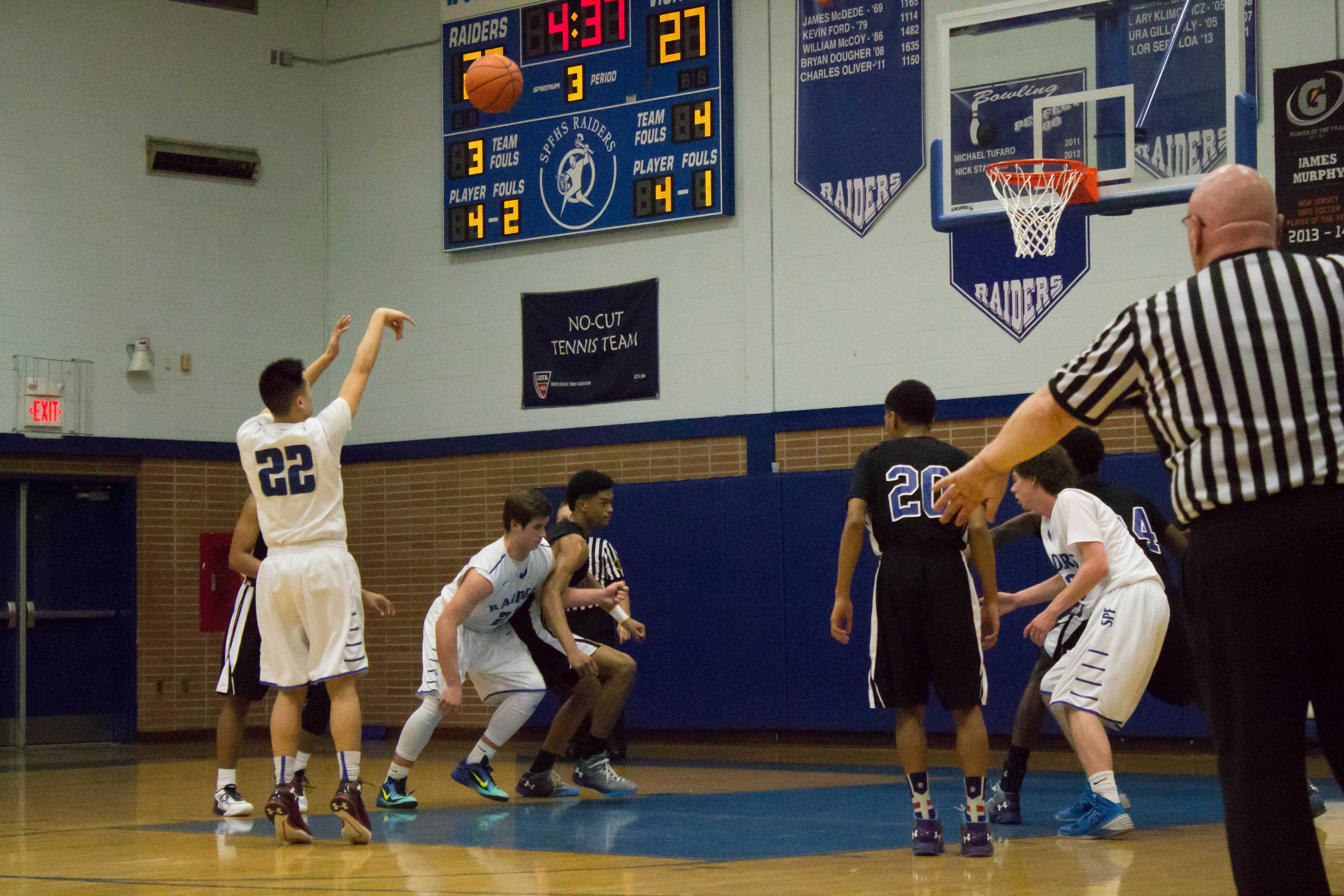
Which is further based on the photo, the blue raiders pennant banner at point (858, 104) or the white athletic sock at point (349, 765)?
the blue raiders pennant banner at point (858, 104)

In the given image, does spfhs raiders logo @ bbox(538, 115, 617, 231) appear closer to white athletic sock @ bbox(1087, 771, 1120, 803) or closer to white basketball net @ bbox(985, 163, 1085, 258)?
white basketball net @ bbox(985, 163, 1085, 258)

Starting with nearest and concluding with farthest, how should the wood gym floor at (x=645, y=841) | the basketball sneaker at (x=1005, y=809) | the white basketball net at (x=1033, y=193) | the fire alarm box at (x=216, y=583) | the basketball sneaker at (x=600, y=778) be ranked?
the wood gym floor at (x=645, y=841) < the basketball sneaker at (x=1005, y=809) < the basketball sneaker at (x=600, y=778) < the white basketball net at (x=1033, y=193) < the fire alarm box at (x=216, y=583)

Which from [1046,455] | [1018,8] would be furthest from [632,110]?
[1046,455]

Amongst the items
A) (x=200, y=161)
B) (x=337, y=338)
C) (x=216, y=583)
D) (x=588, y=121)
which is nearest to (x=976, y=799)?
(x=337, y=338)

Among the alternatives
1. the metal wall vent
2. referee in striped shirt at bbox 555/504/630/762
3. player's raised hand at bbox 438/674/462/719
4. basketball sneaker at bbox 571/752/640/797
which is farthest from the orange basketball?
player's raised hand at bbox 438/674/462/719

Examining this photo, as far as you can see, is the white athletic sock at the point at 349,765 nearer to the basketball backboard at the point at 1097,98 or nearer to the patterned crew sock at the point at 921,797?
→ the patterned crew sock at the point at 921,797

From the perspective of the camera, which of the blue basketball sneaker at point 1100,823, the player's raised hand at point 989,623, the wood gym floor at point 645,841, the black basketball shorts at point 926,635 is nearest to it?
the wood gym floor at point 645,841

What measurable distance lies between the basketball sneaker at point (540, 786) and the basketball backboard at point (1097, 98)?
426 centimetres

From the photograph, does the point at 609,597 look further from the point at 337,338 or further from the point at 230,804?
the point at 337,338

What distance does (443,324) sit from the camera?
52.9 feet

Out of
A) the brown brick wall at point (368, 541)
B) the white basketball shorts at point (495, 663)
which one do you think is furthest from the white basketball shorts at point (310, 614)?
the brown brick wall at point (368, 541)

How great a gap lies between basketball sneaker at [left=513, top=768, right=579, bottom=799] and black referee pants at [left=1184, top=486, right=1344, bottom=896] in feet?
21.4

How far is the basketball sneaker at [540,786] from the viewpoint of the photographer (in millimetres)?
9375

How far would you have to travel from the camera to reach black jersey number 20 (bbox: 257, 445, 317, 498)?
7051 millimetres
